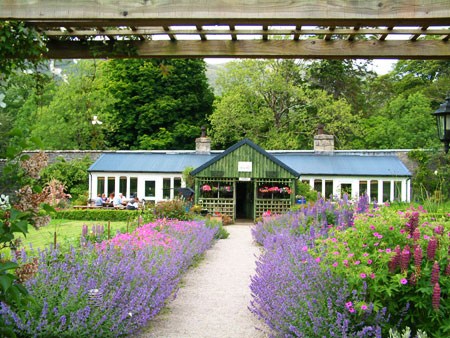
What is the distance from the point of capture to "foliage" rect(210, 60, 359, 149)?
31938mm

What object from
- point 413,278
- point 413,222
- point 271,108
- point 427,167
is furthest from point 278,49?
point 271,108

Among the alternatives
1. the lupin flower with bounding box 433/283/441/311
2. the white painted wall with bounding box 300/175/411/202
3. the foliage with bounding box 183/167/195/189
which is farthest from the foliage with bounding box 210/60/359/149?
the lupin flower with bounding box 433/283/441/311

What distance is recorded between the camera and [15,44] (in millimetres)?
3379

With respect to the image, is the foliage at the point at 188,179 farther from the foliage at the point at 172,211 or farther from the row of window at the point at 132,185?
the foliage at the point at 172,211

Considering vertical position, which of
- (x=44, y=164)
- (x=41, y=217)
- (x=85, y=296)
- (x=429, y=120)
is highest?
(x=429, y=120)

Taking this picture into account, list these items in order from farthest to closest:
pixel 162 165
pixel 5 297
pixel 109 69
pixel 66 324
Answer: pixel 109 69, pixel 162 165, pixel 66 324, pixel 5 297

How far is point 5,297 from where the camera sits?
252 cm

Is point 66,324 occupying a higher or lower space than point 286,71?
lower

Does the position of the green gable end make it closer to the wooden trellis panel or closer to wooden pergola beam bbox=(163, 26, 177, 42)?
the wooden trellis panel

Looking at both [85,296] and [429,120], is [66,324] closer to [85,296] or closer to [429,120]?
[85,296]

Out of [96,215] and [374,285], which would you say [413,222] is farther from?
[96,215]

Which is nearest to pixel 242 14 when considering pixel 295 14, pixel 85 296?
pixel 295 14

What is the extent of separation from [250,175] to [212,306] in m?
15.4

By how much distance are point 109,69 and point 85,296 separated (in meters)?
→ 36.1
